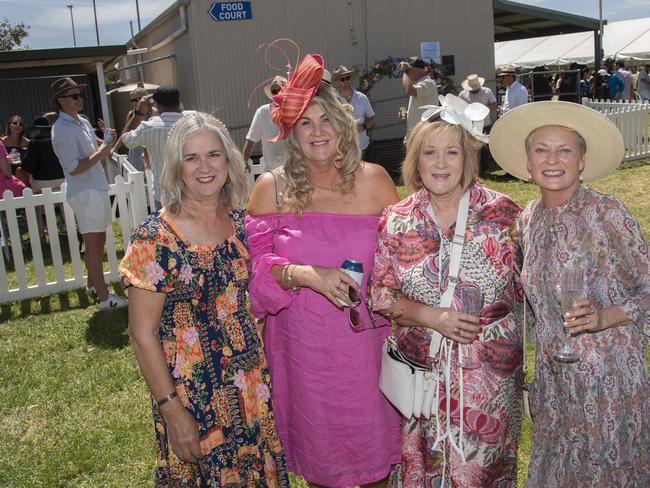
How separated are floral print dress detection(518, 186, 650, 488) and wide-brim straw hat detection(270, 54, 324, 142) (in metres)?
1.13

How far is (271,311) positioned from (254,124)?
5.87 metres

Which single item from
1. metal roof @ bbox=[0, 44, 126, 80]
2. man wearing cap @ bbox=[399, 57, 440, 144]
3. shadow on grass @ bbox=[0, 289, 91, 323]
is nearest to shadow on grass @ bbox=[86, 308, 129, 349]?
shadow on grass @ bbox=[0, 289, 91, 323]

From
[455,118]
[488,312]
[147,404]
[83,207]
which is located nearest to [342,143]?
[455,118]

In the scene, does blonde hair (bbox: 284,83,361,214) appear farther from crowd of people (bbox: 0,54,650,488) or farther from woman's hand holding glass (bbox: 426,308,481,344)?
woman's hand holding glass (bbox: 426,308,481,344)

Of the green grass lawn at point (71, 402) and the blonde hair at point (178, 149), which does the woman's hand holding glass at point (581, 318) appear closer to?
the blonde hair at point (178, 149)

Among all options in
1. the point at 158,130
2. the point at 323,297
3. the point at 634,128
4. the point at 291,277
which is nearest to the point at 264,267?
the point at 291,277

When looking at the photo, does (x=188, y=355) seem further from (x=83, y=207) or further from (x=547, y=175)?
(x=83, y=207)

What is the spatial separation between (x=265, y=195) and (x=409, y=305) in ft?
2.87

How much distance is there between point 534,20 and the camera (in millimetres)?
19469

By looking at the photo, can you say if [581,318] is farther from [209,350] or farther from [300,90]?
[300,90]

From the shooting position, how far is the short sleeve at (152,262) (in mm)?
2293

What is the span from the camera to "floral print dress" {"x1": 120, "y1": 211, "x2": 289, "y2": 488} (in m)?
2.35

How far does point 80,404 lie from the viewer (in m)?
4.70

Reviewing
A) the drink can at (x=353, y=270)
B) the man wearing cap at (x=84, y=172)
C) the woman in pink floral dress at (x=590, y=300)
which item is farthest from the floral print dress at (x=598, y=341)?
the man wearing cap at (x=84, y=172)
